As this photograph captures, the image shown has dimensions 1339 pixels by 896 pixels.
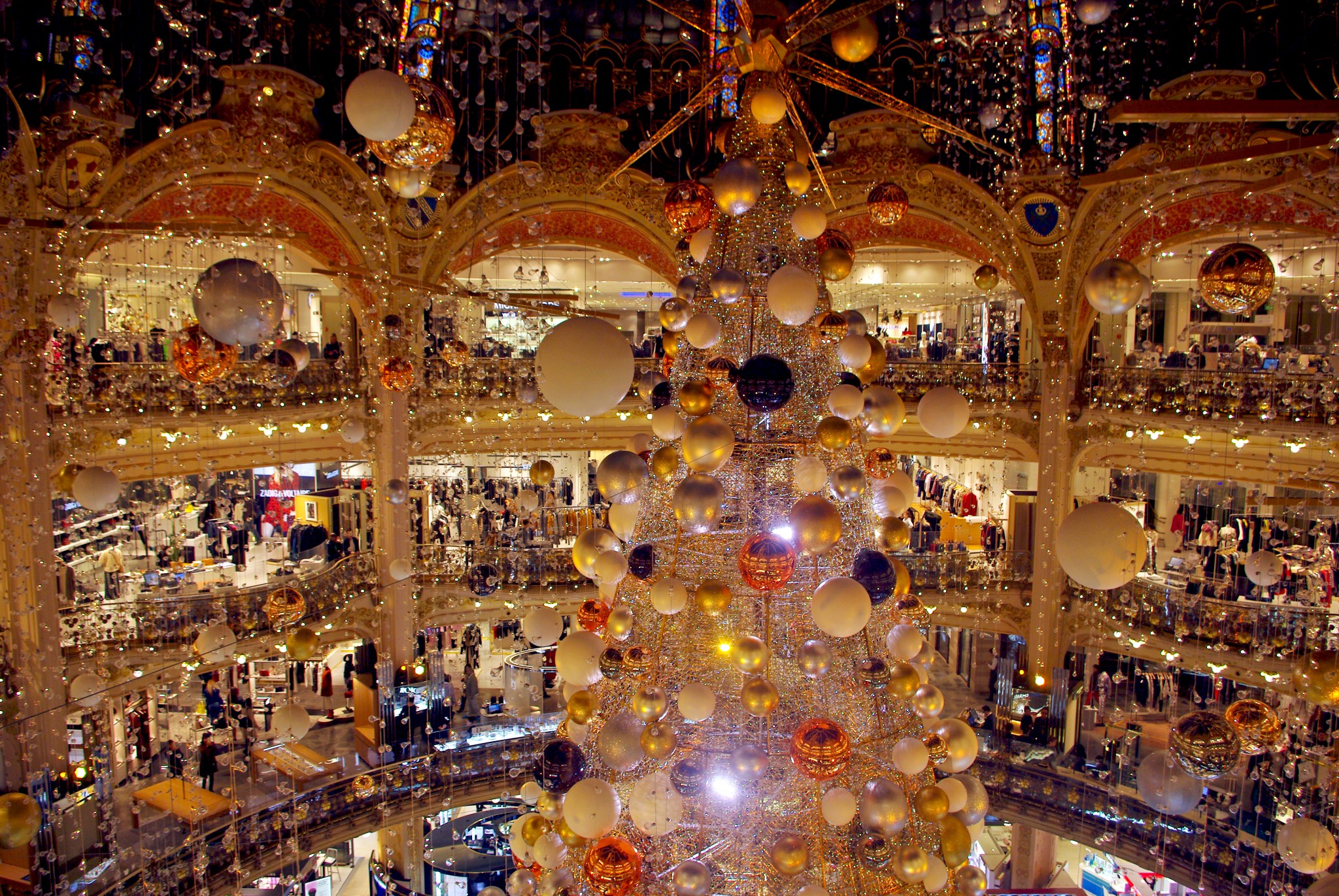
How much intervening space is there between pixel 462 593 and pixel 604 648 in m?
8.82

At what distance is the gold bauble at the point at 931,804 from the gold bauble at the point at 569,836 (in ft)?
3.22

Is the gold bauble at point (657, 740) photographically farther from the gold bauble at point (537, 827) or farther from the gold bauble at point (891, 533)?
the gold bauble at point (891, 533)

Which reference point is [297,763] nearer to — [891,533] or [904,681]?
[891,533]

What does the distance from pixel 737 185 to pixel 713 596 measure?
112 centimetres

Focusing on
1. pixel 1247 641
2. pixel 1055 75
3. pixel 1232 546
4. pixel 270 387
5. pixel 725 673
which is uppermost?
pixel 1055 75

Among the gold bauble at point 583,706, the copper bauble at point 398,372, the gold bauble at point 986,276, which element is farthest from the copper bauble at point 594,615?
the gold bauble at point 986,276

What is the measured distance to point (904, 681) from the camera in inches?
99.8

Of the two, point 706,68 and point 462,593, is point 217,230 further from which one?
point 462,593

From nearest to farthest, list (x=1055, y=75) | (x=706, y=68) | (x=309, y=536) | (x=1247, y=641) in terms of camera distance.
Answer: (x=706, y=68)
(x=1055, y=75)
(x=1247, y=641)
(x=309, y=536)

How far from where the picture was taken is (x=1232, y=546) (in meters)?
11.3

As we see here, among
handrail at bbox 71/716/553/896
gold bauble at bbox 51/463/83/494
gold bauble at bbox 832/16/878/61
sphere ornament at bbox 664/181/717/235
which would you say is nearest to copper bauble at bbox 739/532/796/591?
sphere ornament at bbox 664/181/717/235

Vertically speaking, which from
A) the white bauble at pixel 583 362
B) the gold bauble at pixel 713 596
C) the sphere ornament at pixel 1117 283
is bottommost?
the gold bauble at pixel 713 596

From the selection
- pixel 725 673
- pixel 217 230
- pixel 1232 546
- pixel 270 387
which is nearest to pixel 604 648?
pixel 725 673

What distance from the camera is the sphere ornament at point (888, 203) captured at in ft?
11.6
